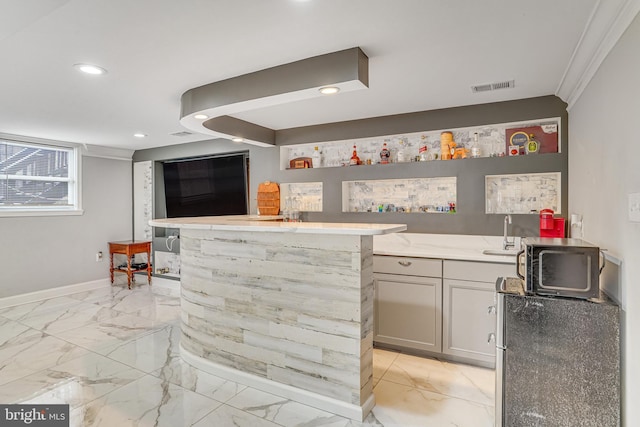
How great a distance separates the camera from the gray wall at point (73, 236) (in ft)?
15.2

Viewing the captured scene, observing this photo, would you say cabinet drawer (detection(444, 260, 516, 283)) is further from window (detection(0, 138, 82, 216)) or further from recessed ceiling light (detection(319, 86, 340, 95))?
window (detection(0, 138, 82, 216))

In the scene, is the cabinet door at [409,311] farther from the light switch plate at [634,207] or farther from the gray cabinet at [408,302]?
the light switch plate at [634,207]

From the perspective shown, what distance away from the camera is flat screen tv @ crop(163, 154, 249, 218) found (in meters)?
4.93

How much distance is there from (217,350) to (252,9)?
88.6 inches

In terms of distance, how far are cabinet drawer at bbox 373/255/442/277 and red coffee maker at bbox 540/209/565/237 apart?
92 centimetres

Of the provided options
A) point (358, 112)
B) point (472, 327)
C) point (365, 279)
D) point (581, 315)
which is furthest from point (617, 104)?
point (358, 112)

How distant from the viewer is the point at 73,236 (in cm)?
525

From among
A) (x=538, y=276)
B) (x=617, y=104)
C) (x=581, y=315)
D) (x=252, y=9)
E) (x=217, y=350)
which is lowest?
(x=217, y=350)

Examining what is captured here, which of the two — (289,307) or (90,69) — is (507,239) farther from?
(90,69)

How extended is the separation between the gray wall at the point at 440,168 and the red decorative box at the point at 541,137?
15 centimetres

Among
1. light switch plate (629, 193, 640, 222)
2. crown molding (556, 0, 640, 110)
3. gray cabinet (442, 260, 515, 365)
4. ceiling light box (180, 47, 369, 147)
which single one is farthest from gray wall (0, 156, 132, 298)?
light switch plate (629, 193, 640, 222)

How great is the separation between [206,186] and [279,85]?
3.17 metres

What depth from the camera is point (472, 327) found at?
276cm

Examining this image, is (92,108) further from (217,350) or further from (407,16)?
(407,16)
